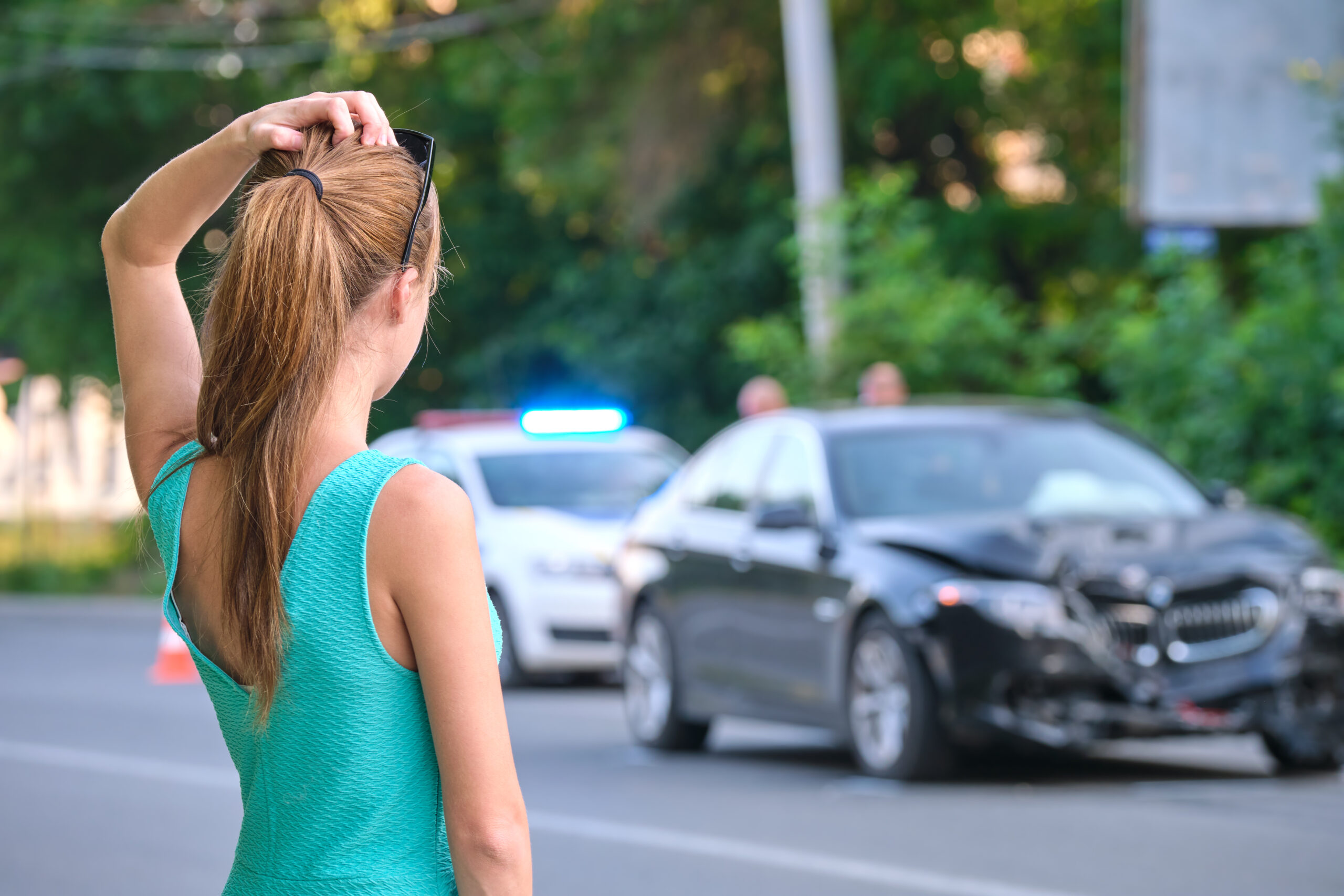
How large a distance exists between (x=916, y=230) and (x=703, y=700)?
31.0ft

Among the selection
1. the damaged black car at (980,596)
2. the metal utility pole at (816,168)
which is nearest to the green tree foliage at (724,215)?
the metal utility pole at (816,168)

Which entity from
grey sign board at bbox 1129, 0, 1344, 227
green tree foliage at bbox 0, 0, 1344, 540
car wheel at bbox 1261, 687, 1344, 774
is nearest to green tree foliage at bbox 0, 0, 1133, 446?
green tree foliage at bbox 0, 0, 1344, 540

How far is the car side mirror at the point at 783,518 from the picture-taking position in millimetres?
9781

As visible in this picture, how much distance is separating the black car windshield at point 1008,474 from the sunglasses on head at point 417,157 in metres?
7.53

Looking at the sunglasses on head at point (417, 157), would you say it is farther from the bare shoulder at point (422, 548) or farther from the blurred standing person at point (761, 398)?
the blurred standing person at point (761, 398)

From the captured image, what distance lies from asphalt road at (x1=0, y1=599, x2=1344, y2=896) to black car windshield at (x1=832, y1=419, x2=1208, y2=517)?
118cm

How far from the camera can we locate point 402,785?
212 centimetres

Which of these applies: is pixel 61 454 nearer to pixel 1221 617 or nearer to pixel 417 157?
pixel 1221 617

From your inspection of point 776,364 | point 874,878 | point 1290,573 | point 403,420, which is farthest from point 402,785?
point 403,420

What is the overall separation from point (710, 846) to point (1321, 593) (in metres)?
2.89

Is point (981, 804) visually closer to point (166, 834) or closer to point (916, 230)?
point (166, 834)

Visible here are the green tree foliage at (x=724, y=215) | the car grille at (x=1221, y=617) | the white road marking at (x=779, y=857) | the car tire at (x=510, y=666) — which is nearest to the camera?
the white road marking at (x=779, y=857)

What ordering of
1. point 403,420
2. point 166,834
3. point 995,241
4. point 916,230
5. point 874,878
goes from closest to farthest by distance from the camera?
point 874,878 → point 166,834 → point 916,230 → point 995,241 → point 403,420

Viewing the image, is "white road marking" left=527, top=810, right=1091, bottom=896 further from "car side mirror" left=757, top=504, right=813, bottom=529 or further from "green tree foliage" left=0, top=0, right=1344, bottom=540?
"green tree foliage" left=0, top=0, right=1344, bottom=540
